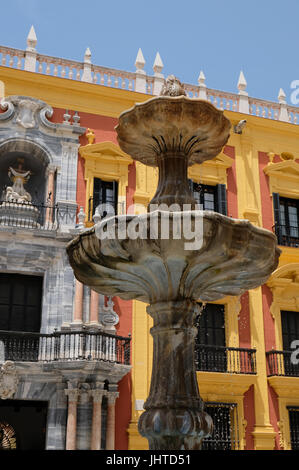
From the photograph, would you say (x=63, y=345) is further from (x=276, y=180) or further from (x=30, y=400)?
(x=276, y=180)

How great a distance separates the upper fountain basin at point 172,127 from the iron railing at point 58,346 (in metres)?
5.97

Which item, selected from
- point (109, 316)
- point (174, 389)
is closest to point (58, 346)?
point (109, 316)

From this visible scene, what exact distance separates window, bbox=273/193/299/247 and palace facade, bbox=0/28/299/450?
4 centimetres

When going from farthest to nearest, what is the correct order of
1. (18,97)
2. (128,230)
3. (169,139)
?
(18,97), (169,139), (128,230)

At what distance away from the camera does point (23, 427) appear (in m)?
16.4

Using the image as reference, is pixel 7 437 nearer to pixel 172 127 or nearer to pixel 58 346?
pixel 58 346

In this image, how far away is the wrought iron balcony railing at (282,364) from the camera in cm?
1521

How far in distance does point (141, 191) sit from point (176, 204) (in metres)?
8.60

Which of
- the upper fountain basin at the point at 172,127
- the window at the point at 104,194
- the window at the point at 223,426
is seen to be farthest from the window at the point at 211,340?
the upper fountain basin at the point at 172,127

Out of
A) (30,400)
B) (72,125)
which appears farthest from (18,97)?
(30,400)

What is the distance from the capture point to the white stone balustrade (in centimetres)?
1597

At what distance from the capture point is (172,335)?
21.9 feet
